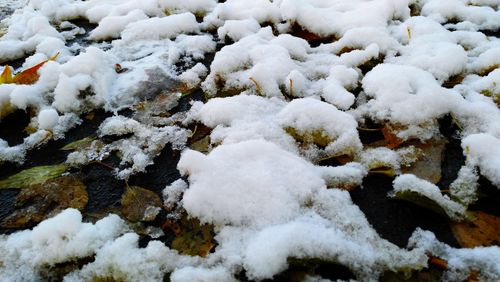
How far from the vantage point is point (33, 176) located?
1.60 meters

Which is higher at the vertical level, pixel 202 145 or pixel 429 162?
pixel 429 162

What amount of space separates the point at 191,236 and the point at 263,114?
711 millimetres

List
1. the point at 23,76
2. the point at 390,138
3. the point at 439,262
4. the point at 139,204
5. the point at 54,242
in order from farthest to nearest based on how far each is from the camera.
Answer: the point at 23,76 < the point at 390,138 < the point at 139,204 < the point at 54,242 < the point at 439,262

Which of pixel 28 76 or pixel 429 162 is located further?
pixel 28 76

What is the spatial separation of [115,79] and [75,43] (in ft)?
2.43

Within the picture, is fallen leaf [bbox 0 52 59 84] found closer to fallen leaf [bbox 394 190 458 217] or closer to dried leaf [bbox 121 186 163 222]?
dried leaf [bbox 121 186 163 222]

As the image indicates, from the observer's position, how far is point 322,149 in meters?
1.58

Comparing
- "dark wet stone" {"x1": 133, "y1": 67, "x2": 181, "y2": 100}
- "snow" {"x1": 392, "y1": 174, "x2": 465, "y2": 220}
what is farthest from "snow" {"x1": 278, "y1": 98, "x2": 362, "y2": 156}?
"dark wet stone" {"x1": 133, "y1": 67, "x2": 181, "y2": 100}

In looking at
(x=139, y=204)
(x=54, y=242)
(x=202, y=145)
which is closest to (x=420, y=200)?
(x=202, y=145)

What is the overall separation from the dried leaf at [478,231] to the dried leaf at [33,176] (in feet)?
5.21

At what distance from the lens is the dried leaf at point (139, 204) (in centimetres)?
138

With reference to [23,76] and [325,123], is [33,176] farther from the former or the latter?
[325,123]

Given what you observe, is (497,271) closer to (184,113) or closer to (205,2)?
(184,113)

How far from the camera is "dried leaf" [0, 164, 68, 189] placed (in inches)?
61.7
